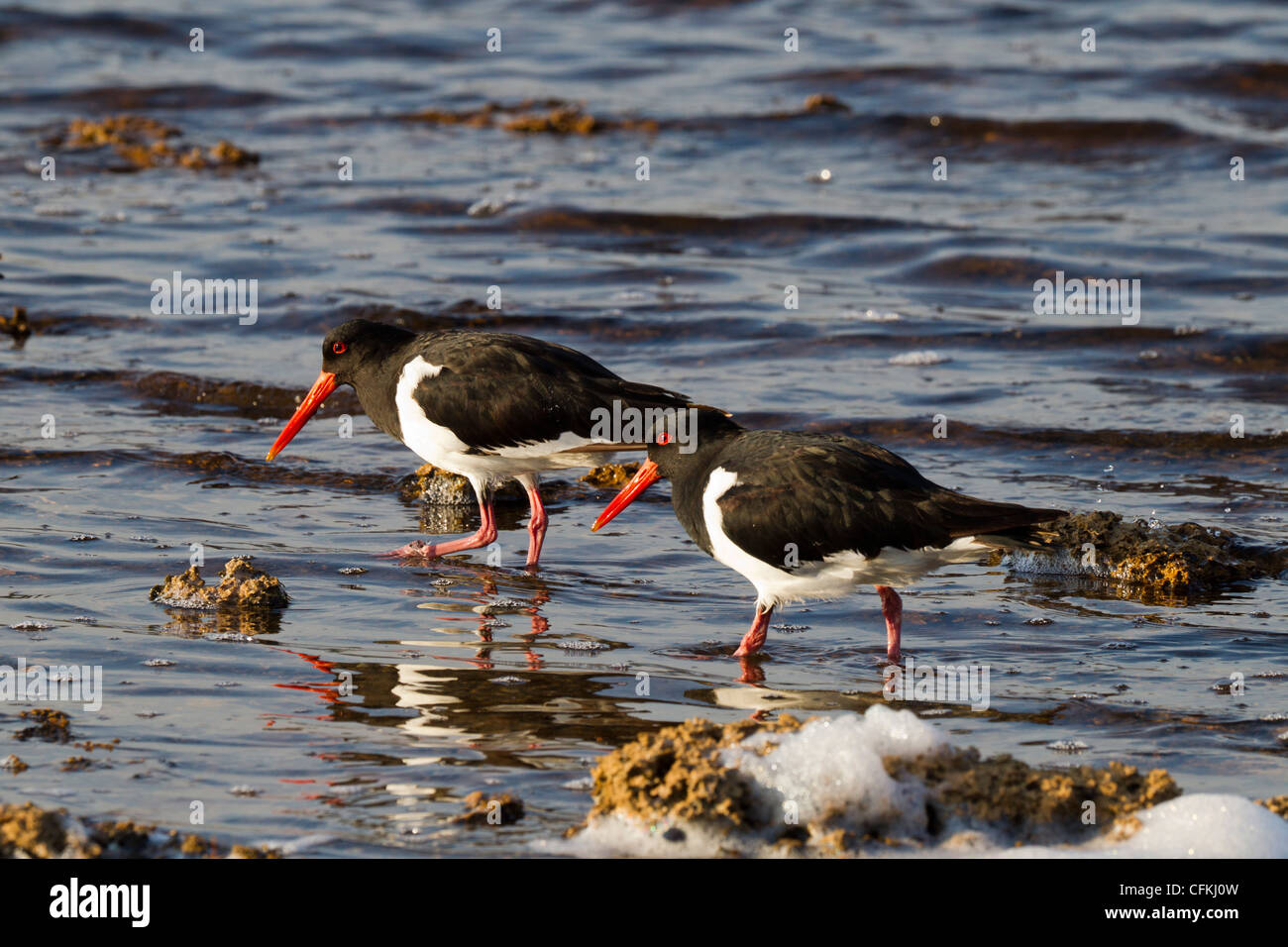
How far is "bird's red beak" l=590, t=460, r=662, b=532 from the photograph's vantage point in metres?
6.43

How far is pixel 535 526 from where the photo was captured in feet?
23.7

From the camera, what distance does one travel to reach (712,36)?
20484 mm

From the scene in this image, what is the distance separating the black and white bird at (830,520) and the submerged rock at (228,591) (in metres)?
1.68

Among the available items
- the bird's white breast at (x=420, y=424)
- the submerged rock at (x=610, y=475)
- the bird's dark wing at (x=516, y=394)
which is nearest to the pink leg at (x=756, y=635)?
the bird's dark wing at (x=516, y=394)

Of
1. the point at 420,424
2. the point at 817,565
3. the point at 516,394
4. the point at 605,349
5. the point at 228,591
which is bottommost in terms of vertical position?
the point at 228,591

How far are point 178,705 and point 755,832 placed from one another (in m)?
2.12

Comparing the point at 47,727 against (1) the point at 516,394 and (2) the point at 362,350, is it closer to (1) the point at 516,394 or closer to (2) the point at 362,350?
(1) the point at 516,394

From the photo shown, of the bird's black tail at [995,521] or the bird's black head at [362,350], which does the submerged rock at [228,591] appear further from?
the bird's black tail at [995,521]

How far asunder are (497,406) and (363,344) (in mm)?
960

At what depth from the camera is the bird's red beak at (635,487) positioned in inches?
253

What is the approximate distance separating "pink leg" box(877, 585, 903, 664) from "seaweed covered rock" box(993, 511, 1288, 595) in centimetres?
93

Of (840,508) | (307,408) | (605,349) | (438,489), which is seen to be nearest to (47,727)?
(840,508)

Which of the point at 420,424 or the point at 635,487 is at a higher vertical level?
the point at 420,424

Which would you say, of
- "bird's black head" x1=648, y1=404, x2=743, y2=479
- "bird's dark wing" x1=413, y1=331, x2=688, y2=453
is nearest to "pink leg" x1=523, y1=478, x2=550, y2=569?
"bird's dark wing" x1=413, y1=331, x2=688, y2=453
